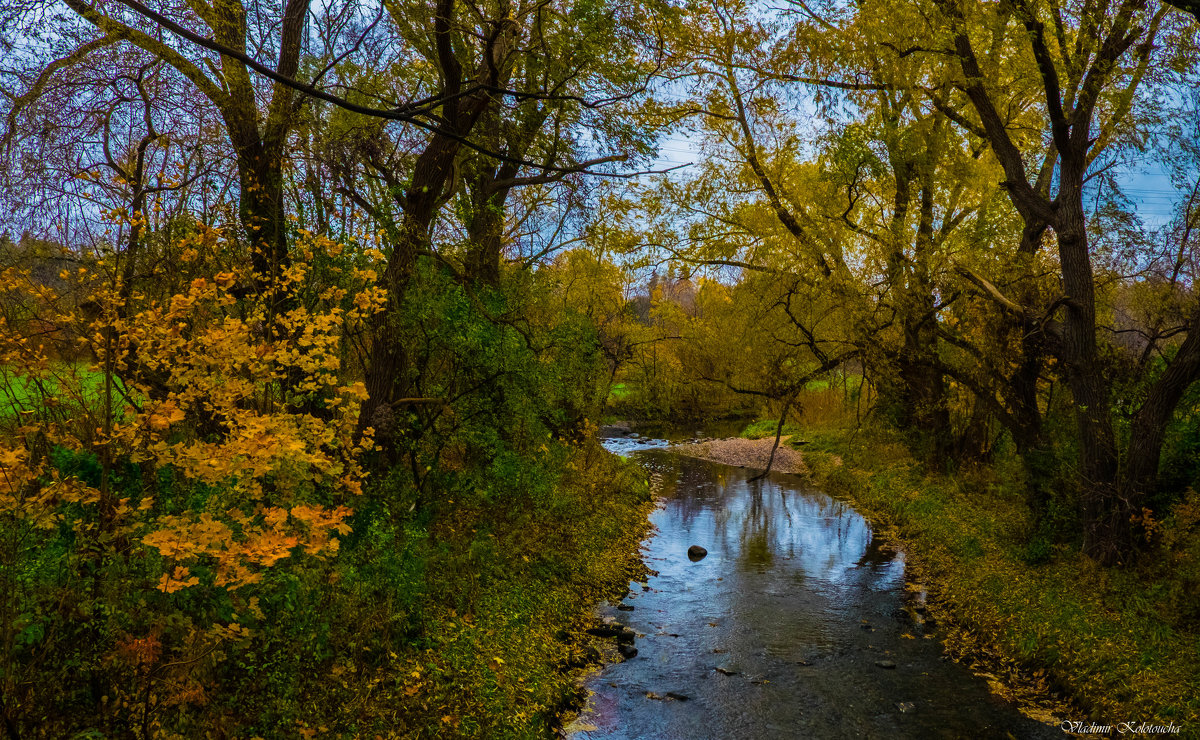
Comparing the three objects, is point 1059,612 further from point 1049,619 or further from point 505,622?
point 505,622

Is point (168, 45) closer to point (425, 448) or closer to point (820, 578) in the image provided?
point (425, 448)

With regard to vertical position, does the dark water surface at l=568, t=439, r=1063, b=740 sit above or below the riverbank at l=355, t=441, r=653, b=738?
below

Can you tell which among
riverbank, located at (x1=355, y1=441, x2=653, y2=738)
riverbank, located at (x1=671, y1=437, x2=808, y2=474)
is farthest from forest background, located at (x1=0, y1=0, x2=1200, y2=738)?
riverbank, located at (x1=671, y1=437, x2=808, y2=474)

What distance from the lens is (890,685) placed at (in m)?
6.18

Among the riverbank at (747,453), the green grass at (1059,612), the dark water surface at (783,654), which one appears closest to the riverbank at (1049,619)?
the green grass at (1059,612)

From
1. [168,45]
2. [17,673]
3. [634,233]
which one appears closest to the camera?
[17,673]

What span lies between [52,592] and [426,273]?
4427 millimetres

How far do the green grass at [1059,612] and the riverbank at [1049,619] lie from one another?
1cm

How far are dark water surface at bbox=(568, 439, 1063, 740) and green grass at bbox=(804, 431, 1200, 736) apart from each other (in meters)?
0.50

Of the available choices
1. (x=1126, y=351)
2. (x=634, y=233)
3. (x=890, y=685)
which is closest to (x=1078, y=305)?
(x=1126, y=351)

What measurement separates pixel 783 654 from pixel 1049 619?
2.57 metres

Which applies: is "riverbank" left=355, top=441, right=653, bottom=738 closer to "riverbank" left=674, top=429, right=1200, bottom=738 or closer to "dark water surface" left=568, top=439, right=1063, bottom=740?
"dark water surface" left=568, top=439, right=1063, bottom=740

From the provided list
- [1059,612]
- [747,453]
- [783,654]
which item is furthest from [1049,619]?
[747,453]

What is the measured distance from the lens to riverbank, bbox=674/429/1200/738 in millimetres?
5305
